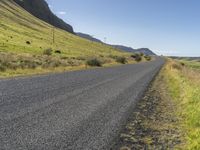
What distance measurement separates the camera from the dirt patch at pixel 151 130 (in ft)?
29.0

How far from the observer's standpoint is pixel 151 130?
10602mm

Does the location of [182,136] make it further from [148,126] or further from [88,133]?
[88,133]

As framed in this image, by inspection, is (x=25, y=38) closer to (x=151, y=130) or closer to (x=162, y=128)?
(x=162, y=128)

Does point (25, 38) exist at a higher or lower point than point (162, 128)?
higher

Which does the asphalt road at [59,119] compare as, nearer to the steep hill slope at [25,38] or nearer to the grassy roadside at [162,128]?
the grassy roadside at [162,128]

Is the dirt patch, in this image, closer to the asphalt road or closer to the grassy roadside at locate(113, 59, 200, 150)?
the grassy roadside at locate(113, 59, 200, 150)

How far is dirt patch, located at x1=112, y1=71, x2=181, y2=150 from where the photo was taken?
8841 millimetres

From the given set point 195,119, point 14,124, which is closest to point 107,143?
point 14,124

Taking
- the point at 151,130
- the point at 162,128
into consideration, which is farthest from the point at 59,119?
the point at 162,128

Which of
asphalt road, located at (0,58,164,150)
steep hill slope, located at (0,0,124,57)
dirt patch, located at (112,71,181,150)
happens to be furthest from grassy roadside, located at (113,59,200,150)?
steep hill slope, located at (0,0,124,57)

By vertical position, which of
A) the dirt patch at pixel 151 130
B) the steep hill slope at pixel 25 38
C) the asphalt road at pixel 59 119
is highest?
the steep hill slope at pixel 25 38

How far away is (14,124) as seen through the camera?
31.1 ft

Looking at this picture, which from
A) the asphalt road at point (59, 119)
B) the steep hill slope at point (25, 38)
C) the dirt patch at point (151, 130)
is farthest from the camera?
the steep hill slope at point (25, 38)

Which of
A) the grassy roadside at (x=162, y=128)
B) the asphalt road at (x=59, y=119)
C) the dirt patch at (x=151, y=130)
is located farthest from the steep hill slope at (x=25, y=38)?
the dirt patch at (x=151, y=130)
